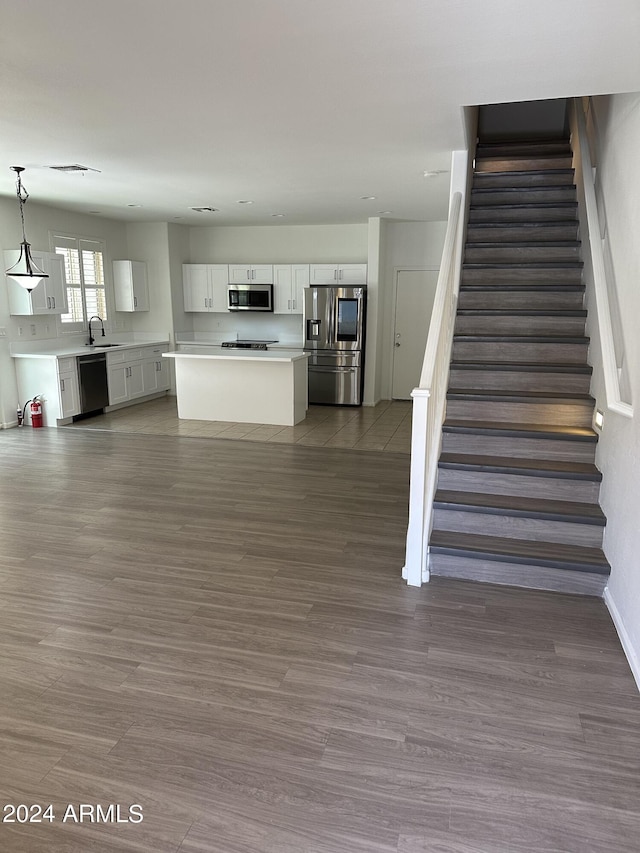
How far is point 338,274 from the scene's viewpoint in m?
8.64

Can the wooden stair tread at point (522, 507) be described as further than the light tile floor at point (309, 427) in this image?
No

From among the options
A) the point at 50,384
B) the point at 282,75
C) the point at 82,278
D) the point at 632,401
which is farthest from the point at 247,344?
the point at 632,401

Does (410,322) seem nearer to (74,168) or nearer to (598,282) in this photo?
(74,168)

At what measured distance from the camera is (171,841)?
1729 mm

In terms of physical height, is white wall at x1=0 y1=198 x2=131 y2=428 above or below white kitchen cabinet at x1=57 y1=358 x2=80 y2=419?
above

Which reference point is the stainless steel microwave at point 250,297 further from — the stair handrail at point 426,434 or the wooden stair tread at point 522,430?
the wooden stair tread at point 522,430

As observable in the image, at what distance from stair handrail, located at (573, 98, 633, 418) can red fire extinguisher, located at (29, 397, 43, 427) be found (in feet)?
21.1

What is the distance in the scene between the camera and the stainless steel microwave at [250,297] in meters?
8.94

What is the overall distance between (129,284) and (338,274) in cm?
328

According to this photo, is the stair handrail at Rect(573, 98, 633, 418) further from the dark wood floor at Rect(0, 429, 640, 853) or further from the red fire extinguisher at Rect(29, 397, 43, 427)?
the red fire extinguisher at Rect(29, 397, 43, 427)

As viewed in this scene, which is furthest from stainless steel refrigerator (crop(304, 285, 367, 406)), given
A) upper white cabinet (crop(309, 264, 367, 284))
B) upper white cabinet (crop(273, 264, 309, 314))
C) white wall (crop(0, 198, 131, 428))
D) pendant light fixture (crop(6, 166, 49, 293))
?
pendant light fixture (crop(6, 166, 49, 293))

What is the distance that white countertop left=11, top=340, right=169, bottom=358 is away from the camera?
713 centimetres

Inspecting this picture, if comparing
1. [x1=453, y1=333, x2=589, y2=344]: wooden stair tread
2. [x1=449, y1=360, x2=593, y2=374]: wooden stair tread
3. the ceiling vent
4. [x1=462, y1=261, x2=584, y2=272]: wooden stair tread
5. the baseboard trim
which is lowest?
the baseboard trim

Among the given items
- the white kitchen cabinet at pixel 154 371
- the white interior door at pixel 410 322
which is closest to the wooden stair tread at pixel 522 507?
the white interior door at pixel 410 322
